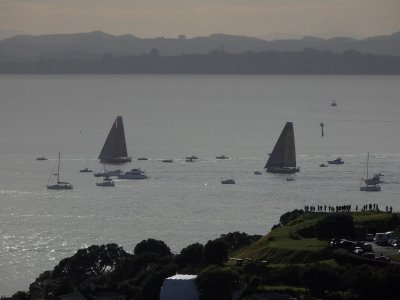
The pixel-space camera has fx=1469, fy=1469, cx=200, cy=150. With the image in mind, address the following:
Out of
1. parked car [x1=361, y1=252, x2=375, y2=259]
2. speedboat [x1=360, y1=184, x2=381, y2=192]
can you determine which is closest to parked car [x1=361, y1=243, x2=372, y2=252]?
parked car [x1=361, y1=252, x2=375, y2=259]

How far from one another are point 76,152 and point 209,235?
90.2ft

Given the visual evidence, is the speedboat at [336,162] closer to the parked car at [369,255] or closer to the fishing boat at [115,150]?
the fishing boat at [115,150]

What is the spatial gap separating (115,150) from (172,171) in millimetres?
6346

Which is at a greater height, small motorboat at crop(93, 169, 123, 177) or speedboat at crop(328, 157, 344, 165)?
speedboat at crop(328, 157, 344, 165)

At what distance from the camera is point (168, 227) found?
131 ft

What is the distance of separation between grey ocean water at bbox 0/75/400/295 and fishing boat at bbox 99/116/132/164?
69 centimetres

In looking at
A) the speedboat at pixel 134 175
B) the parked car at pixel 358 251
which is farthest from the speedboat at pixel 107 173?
the parked car at pixel 358 251

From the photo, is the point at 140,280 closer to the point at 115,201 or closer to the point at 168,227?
the point at 168,227

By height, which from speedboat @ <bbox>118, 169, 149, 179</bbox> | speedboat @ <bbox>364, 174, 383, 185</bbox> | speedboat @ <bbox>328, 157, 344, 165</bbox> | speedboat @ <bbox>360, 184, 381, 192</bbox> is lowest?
speedboat @ <bbox>360, 184, 381, 192</bbox>

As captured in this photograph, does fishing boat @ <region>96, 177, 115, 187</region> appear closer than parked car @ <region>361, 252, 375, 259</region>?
No

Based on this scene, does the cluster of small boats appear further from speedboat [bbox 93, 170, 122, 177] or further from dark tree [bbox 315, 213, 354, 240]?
dark tree [bbox 315, 213, 354, 240]

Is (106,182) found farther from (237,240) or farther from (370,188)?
(237,240)

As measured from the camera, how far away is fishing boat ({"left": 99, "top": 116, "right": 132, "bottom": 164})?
60938mm

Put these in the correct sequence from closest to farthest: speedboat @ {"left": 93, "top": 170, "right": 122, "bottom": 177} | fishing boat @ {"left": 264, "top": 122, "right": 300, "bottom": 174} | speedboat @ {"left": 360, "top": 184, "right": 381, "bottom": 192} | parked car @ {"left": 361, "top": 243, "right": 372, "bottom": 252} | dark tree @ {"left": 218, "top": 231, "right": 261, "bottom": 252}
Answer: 1. parked car @ {"left": 361, "top": 243, "right": 372, "bottom": 252}
2. dark tree @ {"left": 218, "top": 231, "right": 261, "bottom": 252}
3. speedboat @ {"left": 360, "top": 184, "right": 381, "bottom": 192}
4. speedboat @ {"left": 93, "top": 170, "right": 122, "bottom": 177}
5. fishing boat @ {"left": 264, "top": 122, "right": 300, "bottom": 174}
